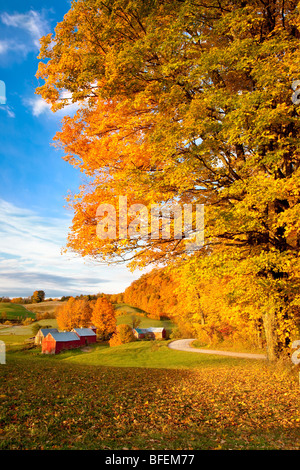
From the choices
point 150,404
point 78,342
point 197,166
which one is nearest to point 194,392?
point 150,404

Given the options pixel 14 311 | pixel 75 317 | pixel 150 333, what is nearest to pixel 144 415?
pixel 150 333

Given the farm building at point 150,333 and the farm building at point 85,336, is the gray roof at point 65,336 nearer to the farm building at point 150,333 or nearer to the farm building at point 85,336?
the farm building at point 85,336

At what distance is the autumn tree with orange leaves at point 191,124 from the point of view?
8.44m

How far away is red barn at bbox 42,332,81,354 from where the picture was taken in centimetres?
4675

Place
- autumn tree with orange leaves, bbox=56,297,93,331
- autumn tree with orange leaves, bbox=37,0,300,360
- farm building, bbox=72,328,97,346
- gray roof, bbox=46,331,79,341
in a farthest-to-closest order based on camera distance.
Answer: autumn tree with orange leaves, bbox=56,297,93,331, farm building, bbox=72,328,97,346, gray roof, bbox=46,331,79,341, autumn tree with orange leaves, bbox=37,0,300,360

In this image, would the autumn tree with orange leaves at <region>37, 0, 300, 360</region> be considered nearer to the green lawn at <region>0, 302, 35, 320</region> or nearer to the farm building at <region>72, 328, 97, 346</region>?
the farm building at <region>72, 328, 97, 346</region>

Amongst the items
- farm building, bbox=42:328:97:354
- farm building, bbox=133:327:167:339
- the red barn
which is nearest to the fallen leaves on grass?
the red barn

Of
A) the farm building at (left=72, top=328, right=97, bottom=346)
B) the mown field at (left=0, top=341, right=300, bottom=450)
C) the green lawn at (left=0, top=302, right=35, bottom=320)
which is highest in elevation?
the mown field at (left=0, top=341, right=300, bottom=450)

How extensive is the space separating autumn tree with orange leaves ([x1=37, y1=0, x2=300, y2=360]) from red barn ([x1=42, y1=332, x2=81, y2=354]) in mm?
42977

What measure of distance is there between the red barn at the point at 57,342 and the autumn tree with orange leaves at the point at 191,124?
43.0 meters

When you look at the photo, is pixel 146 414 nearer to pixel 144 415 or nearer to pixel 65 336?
pixel 144 415
